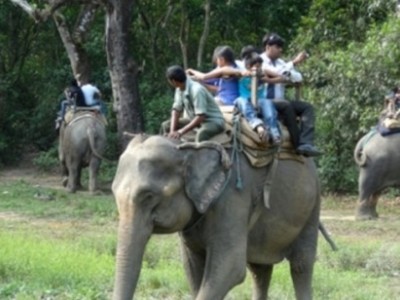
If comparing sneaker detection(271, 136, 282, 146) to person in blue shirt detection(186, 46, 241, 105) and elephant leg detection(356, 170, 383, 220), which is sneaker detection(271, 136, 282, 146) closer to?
person in blue shirt detection(186, 46, 241, 105)

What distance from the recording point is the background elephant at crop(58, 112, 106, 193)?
22.8 m

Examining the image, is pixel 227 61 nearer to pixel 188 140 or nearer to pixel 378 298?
pixel 188 140

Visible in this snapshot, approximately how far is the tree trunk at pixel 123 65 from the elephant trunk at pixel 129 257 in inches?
659

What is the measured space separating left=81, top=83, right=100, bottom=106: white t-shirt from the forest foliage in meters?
3.79

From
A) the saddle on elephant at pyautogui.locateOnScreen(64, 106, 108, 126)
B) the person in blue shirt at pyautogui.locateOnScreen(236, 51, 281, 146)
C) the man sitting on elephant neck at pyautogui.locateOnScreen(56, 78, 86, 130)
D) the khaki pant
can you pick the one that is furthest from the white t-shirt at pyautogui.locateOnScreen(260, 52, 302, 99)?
the saddle on elephant at pyautogui.locateOnScreen(64, 106, 108, 126)

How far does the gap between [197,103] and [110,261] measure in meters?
4.05

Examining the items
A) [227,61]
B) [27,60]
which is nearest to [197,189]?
[227,61]

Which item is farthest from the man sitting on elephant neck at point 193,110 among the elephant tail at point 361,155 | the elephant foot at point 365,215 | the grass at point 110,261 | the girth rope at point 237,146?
the elephant tail at point 361,155

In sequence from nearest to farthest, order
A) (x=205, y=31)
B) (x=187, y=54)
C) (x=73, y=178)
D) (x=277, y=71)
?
(x=277, y=71), (x=73, y=178), (x=205, y=31), (x=187, y=54)

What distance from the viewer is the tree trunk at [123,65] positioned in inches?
958

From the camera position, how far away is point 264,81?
355 inches

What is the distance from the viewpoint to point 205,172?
7.95m

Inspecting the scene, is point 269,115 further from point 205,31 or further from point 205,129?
point 205,31

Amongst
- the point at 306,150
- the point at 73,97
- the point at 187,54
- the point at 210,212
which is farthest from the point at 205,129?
the point at 187,54
